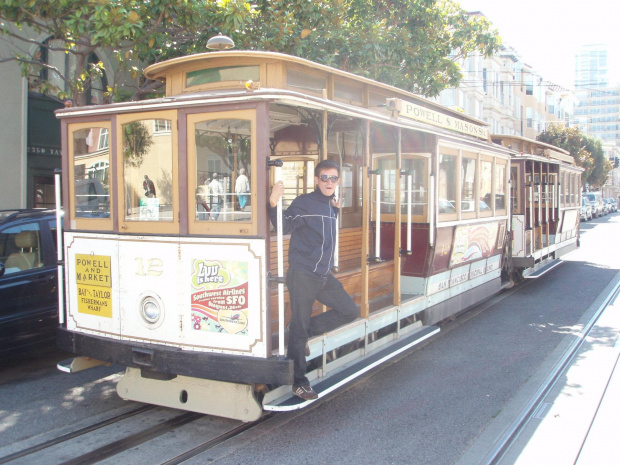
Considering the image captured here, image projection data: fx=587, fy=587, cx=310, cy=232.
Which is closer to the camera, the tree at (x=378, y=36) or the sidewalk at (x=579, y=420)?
the sidewalk at (x=579, y=420)

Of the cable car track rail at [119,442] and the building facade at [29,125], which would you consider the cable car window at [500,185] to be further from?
the building facade at [29,125]

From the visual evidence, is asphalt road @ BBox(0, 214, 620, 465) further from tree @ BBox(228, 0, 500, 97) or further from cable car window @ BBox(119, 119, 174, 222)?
tree @ BBox(228, 0, 500, 97)

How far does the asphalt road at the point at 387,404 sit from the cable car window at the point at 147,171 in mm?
1844

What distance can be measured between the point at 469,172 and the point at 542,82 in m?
51.8

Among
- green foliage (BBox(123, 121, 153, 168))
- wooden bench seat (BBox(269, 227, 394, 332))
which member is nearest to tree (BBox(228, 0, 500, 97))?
wooden bench seat (BBox(269, 227, 394, 332))

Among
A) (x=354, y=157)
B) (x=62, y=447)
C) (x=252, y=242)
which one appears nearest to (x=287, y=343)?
(x=252, y=242)

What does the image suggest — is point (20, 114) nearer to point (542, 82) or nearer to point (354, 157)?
point (354, 157)

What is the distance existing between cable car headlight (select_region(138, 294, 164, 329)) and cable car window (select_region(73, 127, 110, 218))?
87cm

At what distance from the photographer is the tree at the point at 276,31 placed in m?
8.55

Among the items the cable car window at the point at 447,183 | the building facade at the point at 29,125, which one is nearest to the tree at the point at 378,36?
the cable car window at the point at 447,183

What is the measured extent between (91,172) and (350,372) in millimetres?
2960

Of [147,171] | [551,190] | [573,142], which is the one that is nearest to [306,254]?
[147,171]

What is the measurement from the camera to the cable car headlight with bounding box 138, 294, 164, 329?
189 inches

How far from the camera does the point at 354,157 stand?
8.21 m
